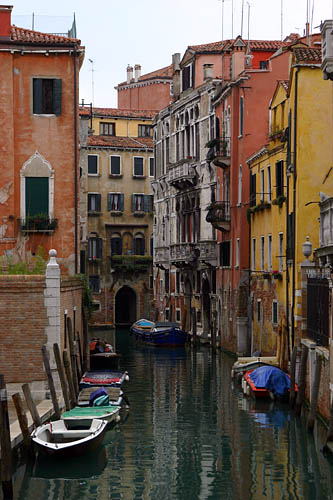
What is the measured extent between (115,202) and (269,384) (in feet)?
92.7

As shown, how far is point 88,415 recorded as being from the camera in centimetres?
1692

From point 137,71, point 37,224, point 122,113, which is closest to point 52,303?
point 37,224

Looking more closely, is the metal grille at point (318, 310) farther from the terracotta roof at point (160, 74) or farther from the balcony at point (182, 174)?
the terracotta roof at point (160, 74)

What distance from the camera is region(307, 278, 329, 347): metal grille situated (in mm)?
17531

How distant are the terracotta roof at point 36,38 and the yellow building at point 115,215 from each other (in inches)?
942

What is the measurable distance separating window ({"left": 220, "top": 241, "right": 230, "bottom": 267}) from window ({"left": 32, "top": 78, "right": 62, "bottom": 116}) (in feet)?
39.4

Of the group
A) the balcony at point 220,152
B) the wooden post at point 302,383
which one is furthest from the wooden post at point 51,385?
the balcony at point 220,152

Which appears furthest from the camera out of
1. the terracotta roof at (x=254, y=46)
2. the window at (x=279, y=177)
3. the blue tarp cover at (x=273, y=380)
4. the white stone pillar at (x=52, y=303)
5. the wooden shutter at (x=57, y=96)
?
the terracotta roof at (x=254, y=46)

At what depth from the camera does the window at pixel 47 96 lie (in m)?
22.9

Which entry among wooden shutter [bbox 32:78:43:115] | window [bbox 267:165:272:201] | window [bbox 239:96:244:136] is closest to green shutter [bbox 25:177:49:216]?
wooden shutter [bbox 32:78:43:115]

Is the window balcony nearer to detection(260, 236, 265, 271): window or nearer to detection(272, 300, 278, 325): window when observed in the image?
detection(272, 300, 278, 325): window

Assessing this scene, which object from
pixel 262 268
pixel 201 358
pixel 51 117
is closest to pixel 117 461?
pixel 51 117

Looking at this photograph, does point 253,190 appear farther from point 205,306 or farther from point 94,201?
point 94,201

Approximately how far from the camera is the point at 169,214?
139ft
